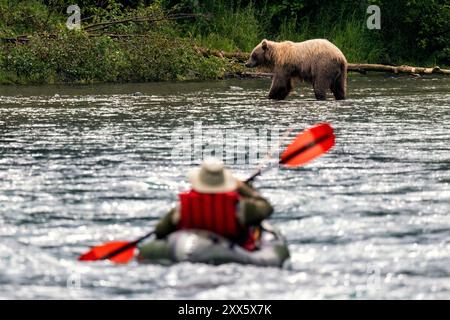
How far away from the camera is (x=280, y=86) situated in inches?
1029

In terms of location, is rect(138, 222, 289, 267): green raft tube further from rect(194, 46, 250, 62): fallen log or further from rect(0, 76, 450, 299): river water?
rect(194, 46, 250, 62): fallen log

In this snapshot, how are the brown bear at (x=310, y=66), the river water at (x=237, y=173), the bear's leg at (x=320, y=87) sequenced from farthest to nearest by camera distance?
1. the bear's leg at (x=320, y=87)
2. the brown bear at (x=310, y=66)
3. the river water at (x=237, y=173)

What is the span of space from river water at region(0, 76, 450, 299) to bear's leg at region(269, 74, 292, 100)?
22.9 inches

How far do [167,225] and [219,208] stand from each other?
0.58m

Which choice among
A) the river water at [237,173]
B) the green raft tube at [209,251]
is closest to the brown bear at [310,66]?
the river water at [237,173]

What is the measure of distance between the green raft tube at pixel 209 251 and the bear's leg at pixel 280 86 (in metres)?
16.5

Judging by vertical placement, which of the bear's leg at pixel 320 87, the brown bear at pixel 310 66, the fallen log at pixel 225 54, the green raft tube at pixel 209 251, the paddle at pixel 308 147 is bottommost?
the fallen log at pixel 225 54

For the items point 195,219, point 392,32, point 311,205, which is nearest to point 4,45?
point 392,32

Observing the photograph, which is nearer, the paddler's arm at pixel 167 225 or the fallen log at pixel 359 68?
the paddler's arm at pixel 167 225

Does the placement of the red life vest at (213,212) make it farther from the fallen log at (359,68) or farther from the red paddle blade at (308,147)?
the fallen log at (359,68)

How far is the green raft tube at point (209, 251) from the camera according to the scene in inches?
371

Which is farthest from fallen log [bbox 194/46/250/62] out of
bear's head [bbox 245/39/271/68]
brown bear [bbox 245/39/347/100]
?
Result: brown bear [bbox 245/39/347/100]

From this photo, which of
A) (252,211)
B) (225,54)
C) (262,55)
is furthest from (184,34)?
(252,211)

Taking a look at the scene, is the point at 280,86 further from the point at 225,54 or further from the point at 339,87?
the point at 225,54
